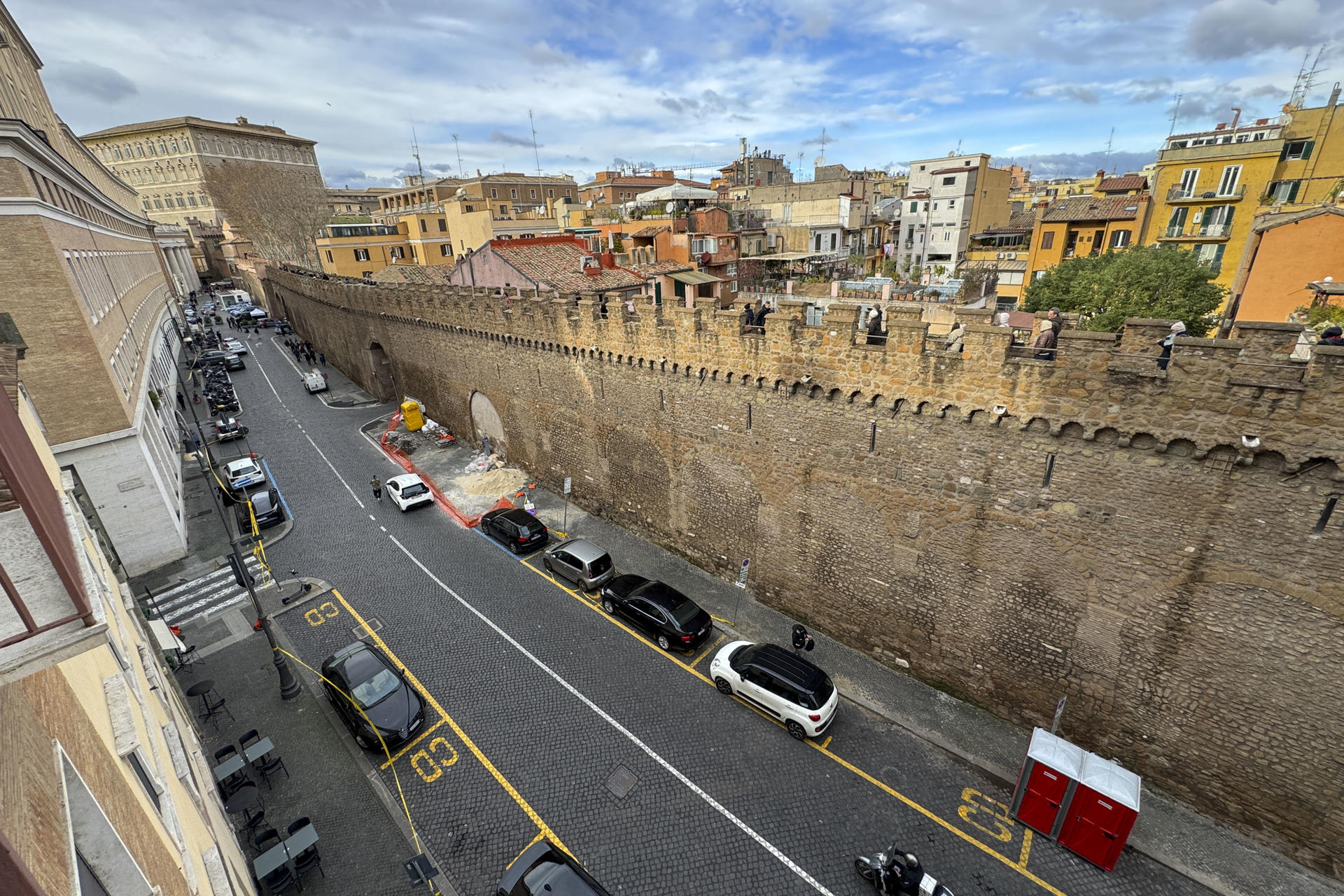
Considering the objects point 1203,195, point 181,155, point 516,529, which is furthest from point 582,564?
point 181,155

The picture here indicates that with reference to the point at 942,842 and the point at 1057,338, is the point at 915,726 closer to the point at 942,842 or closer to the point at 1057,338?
the point at 942,842

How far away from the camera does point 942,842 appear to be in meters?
Result: 10.0

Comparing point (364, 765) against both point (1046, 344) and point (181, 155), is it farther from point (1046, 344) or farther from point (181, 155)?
point (181, 155)

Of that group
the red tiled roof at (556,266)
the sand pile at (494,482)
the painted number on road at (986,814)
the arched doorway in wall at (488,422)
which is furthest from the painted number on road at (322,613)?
the painted number on road at (986,814)

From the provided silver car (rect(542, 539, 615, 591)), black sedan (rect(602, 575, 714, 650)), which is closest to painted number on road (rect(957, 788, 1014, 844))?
black sedan (rect(602, 575, 714, 650))

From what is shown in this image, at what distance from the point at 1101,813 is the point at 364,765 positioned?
1425 cm

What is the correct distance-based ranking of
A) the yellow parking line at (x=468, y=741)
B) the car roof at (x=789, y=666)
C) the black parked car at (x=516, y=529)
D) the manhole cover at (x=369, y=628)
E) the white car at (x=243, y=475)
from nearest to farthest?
1. the yellow parking line at (x=468, y=741)
2. the car roof at (x=789, y=666)
3. the manhole cover at (x=369, y=628)
4. the black parked car at (x=516, y=529)
5. the white car at (x=243, y=475)

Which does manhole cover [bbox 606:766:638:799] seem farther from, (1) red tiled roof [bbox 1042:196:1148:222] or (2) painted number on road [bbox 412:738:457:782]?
(1) red tiled roof [bbox 1042:196:1148:222]

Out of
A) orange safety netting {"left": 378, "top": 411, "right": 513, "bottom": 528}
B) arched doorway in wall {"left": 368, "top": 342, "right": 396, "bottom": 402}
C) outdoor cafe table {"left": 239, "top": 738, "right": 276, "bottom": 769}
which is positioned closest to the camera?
outdoor cafe table {"left": 239, "top": 738, "right": 276, "bottom": 769}

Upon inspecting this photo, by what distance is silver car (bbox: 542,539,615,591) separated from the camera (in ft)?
54.5

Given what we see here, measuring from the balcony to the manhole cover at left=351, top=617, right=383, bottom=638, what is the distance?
4554 cm

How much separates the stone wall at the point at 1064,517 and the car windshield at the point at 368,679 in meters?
9.38

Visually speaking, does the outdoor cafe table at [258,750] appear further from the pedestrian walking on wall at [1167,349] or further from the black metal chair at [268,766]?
the pedestrian walking on wall at [1167,349]

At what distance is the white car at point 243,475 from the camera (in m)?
22.3
